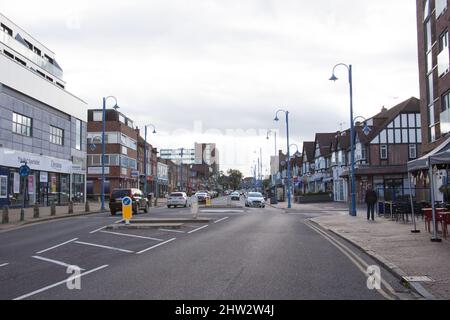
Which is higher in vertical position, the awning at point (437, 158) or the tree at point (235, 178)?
the tree at point (235, 178)

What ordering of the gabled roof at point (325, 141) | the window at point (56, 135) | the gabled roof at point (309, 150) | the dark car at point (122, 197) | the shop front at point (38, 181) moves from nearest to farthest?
the dark car at point (122, 197), the shop front at point (38, 181), the window at point (56, 135), the gabled roof at point (325, 141), the gabled roof at point (309, 150)

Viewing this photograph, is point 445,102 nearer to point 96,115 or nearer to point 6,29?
point 6,29

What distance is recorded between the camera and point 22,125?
39.4 metres

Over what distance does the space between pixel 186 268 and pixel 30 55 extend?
186ft

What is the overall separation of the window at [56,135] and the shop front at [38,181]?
1770mm

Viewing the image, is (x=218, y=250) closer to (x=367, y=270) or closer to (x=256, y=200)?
(x=367, y=270)

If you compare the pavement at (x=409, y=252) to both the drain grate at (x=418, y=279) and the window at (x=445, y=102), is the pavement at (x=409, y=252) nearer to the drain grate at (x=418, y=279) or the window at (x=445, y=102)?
the drain grate at (x=418, y=279)

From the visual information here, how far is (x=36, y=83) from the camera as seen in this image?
4188 cm

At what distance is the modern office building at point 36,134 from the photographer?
→ 3653cm

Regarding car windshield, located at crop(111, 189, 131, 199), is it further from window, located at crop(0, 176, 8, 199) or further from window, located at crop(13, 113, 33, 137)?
window, located at crop(13, 113, 33, 137)

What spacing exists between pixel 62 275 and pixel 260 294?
4177 millimetres

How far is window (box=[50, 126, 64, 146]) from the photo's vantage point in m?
45.5

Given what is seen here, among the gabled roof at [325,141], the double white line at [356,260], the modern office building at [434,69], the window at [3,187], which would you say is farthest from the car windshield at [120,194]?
the gabled roof at [325,141]
